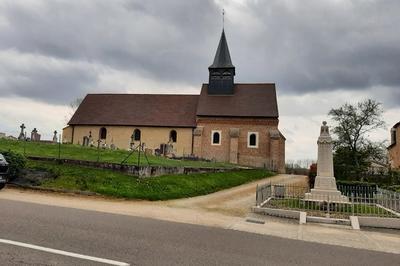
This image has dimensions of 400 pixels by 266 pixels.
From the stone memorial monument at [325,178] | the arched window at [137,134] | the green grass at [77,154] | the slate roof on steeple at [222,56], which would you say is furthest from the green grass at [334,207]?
the slate roof on steeple at [222,56]

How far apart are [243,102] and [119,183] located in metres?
31.2

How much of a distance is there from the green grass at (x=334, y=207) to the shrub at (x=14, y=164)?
1129cm

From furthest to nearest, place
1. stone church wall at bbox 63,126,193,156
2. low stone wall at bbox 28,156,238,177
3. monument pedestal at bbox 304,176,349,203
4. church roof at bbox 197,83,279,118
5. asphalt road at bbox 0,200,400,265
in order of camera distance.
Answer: stone church wall at bbox 63,126,193,156, church roof at bbox 197,83,279,118, low stone wall at bbox 28,156,238,177, monument pedestal at bbox 304,176,349,203, asphalt road at bbox 0,200,400,265

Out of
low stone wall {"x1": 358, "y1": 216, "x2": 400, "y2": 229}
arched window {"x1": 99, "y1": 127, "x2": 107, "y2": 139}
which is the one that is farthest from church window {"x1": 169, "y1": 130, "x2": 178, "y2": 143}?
low stone wall {"x1": 358, "y1": 216, "x2": 400, "y2": 229}

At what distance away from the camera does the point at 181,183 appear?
18.6m

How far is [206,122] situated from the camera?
44.5 metres

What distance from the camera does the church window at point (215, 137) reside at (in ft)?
145

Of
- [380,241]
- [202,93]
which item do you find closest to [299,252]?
[380,241]

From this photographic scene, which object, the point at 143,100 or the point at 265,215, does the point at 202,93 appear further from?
the point at 265,215

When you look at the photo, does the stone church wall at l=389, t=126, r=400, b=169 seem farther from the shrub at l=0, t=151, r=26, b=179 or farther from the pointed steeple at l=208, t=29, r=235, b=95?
the shrub at l=0, t=151, r=26, b=179

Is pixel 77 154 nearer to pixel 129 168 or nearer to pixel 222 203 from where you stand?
pixel 129 168

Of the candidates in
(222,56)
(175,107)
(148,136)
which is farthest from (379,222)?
(222,56)

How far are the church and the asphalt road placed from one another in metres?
31.8

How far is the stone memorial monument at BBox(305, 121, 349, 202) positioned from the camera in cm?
1582
